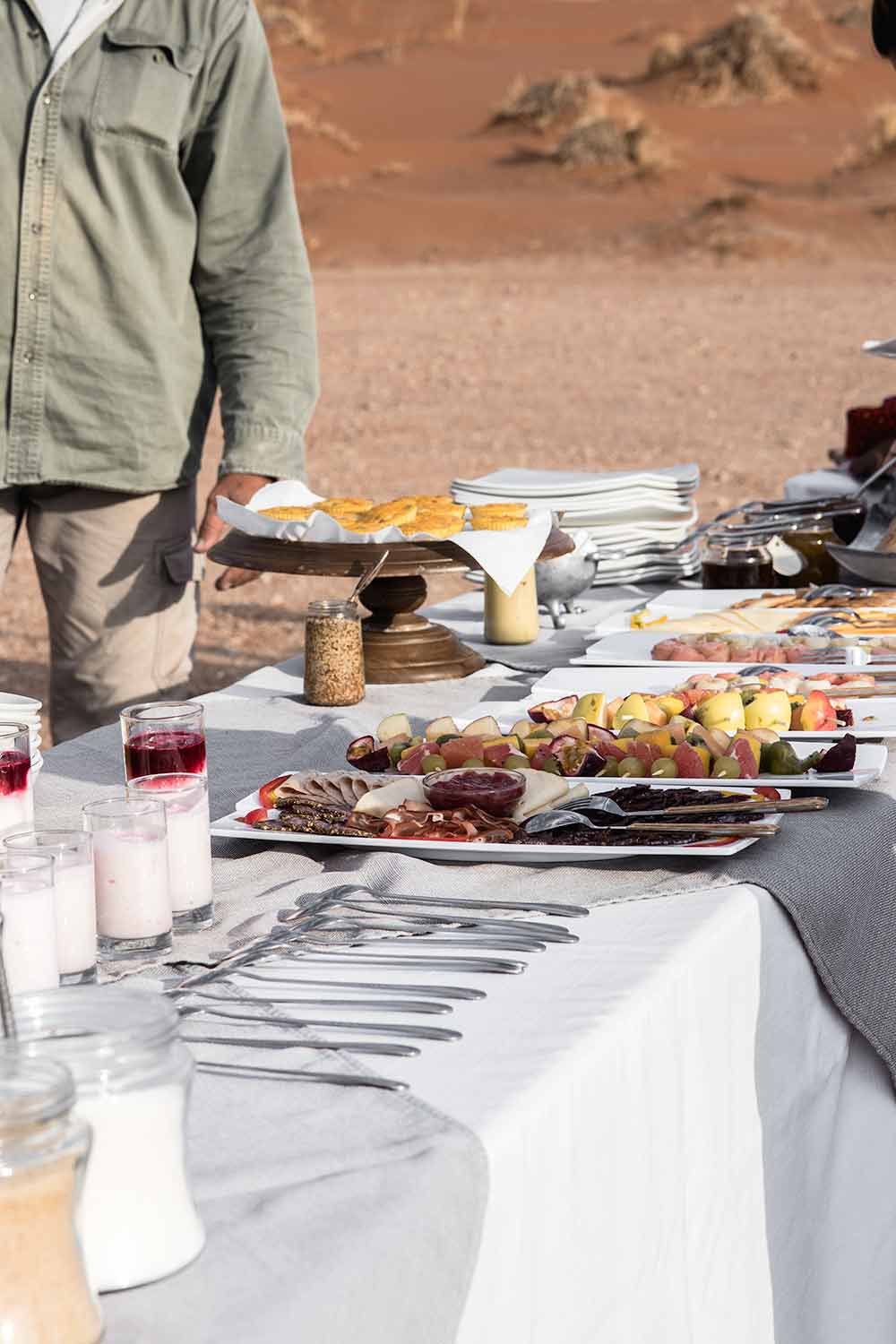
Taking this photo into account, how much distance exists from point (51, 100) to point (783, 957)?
2.14 m

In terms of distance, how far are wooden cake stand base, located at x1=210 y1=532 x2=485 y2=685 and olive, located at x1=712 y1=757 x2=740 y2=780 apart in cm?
79

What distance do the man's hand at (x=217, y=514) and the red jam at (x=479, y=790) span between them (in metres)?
1.10

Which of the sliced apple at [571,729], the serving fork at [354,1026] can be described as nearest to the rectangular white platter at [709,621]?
the sliced apple at [571,729]

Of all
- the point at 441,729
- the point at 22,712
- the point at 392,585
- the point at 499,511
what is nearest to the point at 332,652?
the point at 392,585

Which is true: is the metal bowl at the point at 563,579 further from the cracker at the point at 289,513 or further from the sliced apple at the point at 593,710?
the sliced apple at the point at 593,710

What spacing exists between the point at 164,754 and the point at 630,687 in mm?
880

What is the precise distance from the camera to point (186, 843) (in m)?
1.56

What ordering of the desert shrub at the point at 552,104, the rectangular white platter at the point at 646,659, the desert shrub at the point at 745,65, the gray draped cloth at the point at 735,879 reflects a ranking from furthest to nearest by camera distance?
the desert shrub at the point at 745,65, the desert shrub at the point at 552,104, the rectangular white platter at the point at 646,659, the gray draped cloth at the point at 735,879

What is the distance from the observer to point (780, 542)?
326 cm

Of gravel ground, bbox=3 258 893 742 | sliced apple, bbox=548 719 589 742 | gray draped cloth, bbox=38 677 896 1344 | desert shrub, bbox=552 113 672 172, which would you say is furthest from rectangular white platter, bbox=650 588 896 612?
desert shrub, bbox=552 113 672 172

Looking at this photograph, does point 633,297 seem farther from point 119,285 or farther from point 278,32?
point 278,32

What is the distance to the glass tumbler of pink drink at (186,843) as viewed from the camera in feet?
5.10

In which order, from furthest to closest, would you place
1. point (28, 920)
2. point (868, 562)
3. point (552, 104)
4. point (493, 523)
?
point (552, 104) < point (868, 562) < point (493, 523) < point (28, 920)

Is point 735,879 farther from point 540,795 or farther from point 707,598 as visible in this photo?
point 707,598
